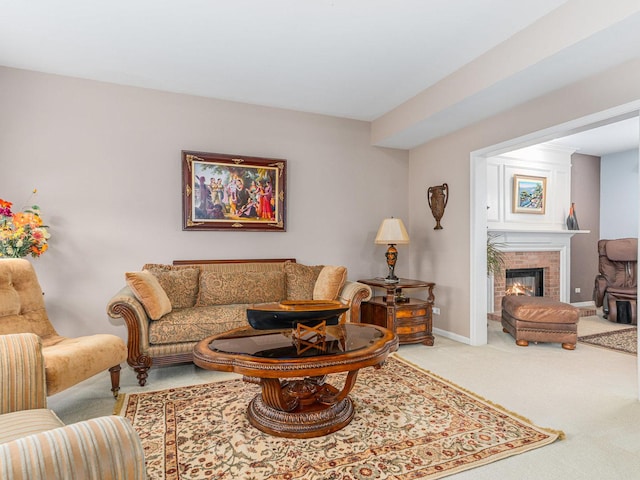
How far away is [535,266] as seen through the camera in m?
6.00

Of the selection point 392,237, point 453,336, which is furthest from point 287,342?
point 453,336

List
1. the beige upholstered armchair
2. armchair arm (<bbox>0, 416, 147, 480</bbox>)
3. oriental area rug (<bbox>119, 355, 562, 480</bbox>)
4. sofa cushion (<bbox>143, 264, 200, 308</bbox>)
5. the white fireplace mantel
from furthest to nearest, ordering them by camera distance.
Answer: the white fireplace mantel < sofa cushion (<bbox>143, 264, 200, 308</bbox>) < the beige upholstered armchair < oriental area rug (<bbox>119, 355, 562, 480</bbox>) < armchair arm (<bbox>0, 416, 147, 480</bbox>)

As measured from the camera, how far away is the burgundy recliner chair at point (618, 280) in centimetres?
516

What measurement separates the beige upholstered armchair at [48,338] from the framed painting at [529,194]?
5.60m

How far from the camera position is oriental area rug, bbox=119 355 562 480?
1.83 meters

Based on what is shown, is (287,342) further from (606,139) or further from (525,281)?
(606,139)

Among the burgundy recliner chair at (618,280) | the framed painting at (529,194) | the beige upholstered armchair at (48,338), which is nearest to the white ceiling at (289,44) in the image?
the beige upholstered armchair at (48,338)

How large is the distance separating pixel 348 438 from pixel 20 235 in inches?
119

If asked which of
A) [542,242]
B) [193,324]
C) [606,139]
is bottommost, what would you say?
[193,324]

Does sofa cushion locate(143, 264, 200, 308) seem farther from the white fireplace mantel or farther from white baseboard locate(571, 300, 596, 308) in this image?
white baseboard locate(571, 300, 596, 308)

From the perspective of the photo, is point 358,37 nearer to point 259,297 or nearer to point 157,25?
point 157,25

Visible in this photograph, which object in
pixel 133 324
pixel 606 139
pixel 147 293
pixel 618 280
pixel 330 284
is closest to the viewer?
pixel 133 324

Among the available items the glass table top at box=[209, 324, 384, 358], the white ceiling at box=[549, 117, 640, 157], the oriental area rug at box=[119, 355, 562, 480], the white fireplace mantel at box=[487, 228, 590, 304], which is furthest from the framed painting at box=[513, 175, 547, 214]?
the glass table top at box=[209, 324, 384, 358]

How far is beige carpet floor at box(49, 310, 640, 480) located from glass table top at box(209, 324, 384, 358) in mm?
838
